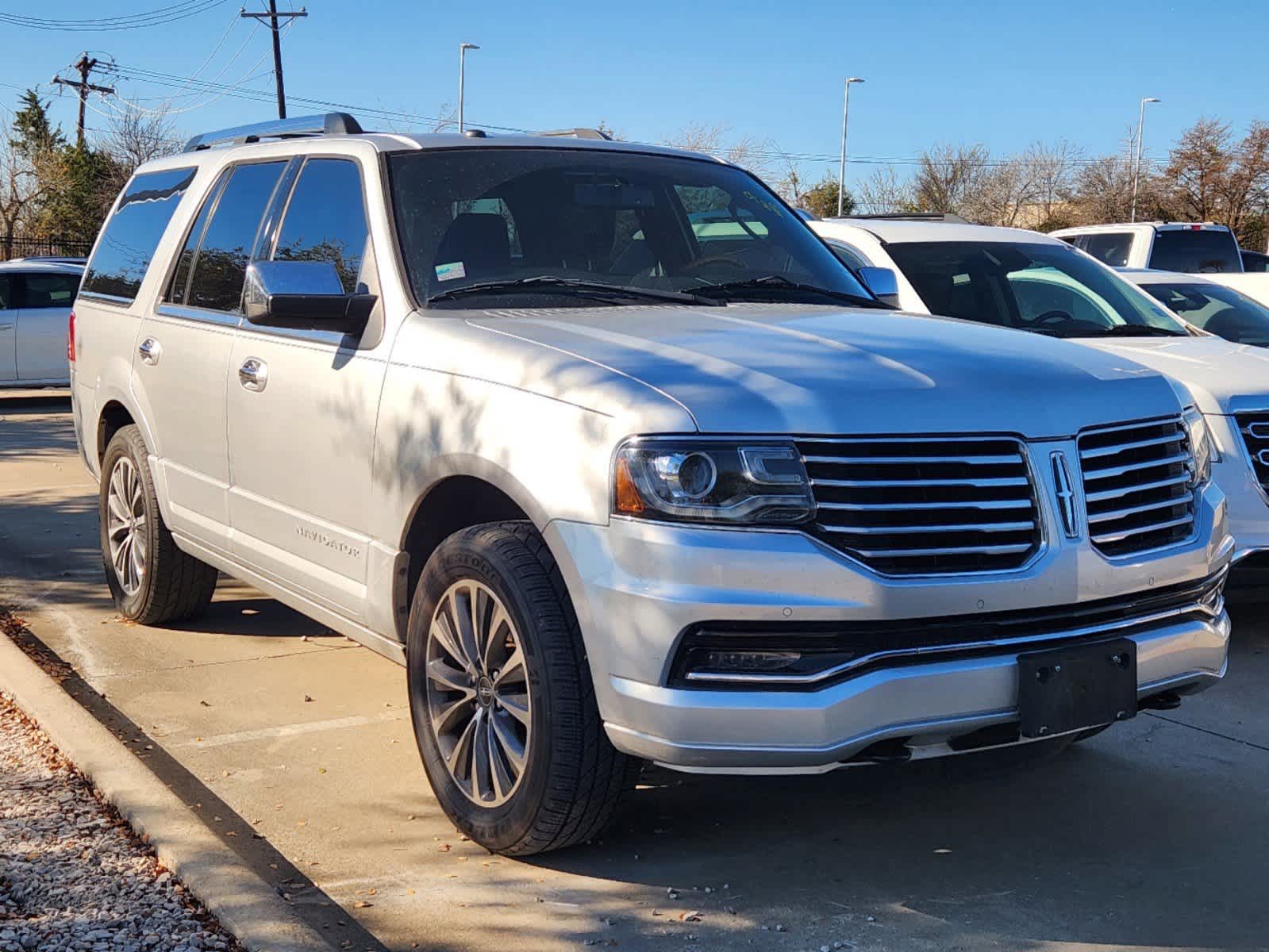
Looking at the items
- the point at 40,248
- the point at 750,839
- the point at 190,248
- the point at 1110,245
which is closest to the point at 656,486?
the point at 750,839

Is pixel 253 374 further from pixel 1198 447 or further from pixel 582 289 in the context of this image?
pixel 1198 447

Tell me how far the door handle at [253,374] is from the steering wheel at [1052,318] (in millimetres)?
4394

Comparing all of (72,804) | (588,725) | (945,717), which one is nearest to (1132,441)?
(945,717)

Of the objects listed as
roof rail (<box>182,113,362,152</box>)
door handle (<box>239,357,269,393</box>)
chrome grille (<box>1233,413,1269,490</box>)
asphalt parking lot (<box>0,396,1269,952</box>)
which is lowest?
asphalt parking lot (<box>0,396,1269,952</box>)

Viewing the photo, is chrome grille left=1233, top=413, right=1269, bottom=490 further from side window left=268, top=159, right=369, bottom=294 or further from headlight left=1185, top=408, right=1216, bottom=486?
side window left=268, top=159, right=369, bottom=294

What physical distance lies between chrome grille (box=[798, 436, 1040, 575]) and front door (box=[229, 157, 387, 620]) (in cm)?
161

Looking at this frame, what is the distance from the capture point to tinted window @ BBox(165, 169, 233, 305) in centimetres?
606

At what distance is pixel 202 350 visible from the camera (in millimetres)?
5684

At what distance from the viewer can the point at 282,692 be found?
228 inches

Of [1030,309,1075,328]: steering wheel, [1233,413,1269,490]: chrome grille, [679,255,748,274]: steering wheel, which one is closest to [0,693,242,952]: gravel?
[679,255,748,274]: steering wheel

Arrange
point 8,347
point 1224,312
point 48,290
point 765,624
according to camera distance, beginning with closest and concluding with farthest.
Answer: point 765,624
point 1224,312
point 8,347
point 48,290

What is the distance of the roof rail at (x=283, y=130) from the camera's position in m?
5.71

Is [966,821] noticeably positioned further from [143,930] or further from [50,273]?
[50,273]

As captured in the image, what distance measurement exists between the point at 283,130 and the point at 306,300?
1.91 meters
